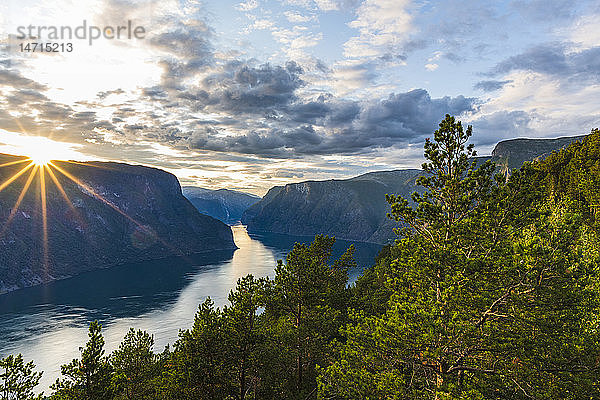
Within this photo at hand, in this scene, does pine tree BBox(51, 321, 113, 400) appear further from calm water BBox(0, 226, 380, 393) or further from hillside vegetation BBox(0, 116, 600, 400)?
calm water BBox(0, 226, 380, 393)

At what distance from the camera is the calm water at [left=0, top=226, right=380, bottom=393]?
9350cm

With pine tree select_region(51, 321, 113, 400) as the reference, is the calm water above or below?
below

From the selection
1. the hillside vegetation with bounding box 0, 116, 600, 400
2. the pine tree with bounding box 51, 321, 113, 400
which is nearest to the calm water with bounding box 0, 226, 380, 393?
the pine tree with bounding box 51, 321, 113, 400

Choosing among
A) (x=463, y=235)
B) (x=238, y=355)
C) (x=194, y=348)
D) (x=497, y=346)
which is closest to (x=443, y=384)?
(x=497, y=346)

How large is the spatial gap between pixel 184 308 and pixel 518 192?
137 m

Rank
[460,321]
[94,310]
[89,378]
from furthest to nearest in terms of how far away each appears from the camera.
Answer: [94,310] → [89,378] → [460,321]

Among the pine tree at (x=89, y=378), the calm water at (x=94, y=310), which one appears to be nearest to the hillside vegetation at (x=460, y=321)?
the pine tree at (x=89, y=378)

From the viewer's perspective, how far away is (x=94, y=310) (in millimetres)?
130500

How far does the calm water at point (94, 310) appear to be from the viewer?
93500 millimetres

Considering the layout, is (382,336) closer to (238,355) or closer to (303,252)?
(238,355)

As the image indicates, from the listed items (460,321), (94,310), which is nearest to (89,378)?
(460,321)

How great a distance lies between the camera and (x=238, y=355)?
22.5 metres

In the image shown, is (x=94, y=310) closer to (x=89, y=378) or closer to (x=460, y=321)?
(x=89, y=378)

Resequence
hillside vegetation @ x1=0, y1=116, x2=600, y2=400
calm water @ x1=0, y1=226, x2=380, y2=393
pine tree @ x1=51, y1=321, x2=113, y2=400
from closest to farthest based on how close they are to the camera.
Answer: hillside vegetation @ x1=0, y1=116, x2=600, y2=400 < pine tree @ x1=51, y1=321, x2=113, y2=400 < calm water @ x1=0, y1=226, x2=380, y2=393
